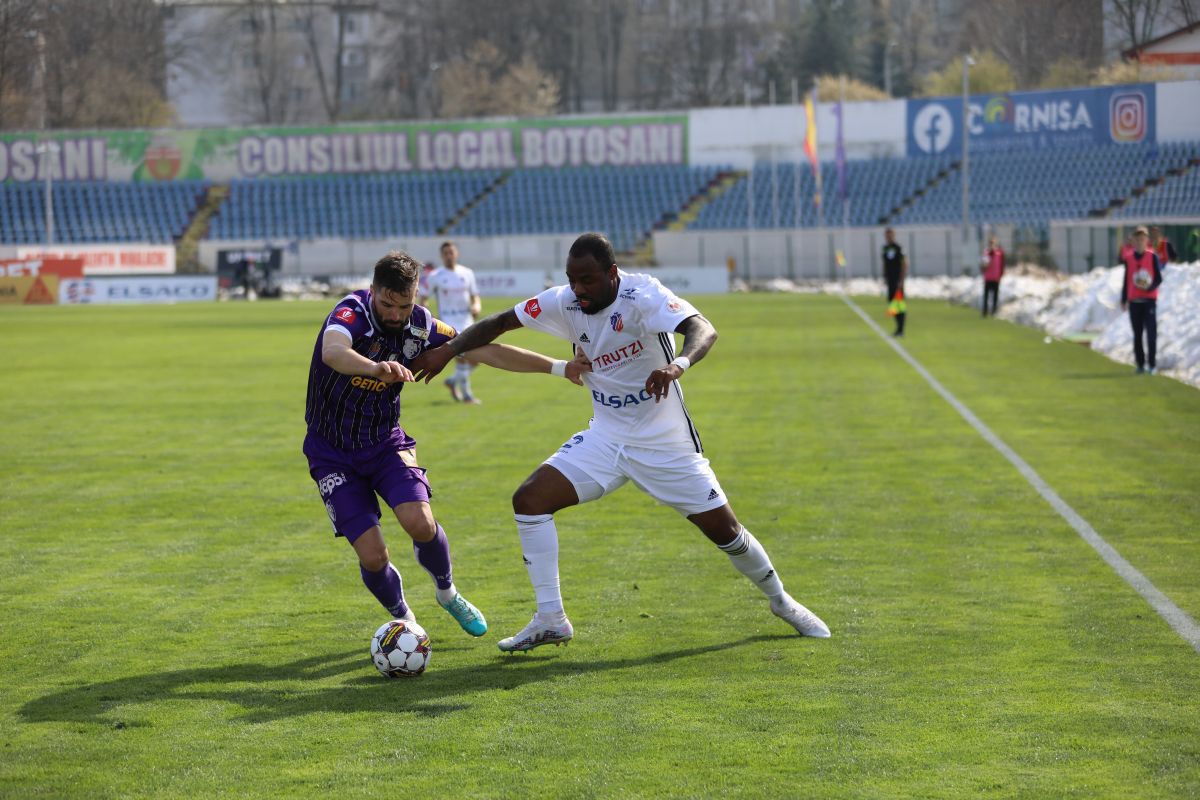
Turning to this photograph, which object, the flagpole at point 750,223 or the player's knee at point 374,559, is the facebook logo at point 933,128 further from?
the player's knee at point 374,559

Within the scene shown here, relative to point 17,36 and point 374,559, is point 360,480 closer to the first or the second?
point 374,559

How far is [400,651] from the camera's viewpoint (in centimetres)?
704

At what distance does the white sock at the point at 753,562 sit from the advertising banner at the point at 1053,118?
214 ft

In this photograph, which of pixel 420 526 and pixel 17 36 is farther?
pixel 17 36

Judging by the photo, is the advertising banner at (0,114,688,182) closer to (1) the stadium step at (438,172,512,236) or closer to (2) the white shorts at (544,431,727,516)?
(1) the stadium step at (438,172,512,236)

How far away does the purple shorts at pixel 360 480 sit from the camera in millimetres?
7340

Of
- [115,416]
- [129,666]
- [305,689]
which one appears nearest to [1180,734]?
[305,689]

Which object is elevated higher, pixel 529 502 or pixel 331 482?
pixel 331 482

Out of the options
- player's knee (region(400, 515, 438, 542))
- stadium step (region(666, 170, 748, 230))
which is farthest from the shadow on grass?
stadium step (region(666, 170, 748, 230))

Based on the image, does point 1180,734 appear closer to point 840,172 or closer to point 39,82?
point 840,172

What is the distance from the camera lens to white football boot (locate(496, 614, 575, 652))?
7.40 meters

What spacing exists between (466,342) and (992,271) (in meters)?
32.9

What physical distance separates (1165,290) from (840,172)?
31.0 m

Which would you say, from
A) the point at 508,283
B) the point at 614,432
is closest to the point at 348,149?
the point at 508,283
